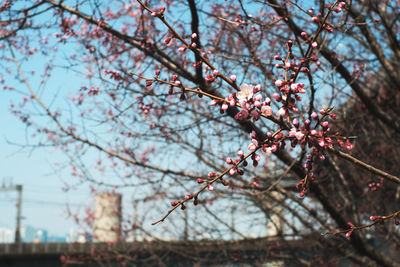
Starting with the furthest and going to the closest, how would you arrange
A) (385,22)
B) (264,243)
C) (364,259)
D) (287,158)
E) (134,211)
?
(134,211), (264,243), (364,259), (385,22), (287,158)

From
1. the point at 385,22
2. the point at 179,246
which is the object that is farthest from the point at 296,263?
the point at 385,22

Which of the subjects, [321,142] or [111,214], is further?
[111,214]

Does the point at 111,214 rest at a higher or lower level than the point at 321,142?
→ higher

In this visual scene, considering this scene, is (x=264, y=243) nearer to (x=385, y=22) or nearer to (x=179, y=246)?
(x=179, y=246)

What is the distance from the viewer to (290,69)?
2150 mm

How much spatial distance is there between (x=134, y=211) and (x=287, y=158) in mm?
4976

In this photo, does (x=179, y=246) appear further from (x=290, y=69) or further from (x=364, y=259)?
(x=290, y=69)

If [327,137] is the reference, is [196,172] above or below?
above

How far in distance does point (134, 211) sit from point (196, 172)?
105 inches

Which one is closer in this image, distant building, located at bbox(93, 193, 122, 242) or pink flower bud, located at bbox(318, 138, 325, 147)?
pink flower bud, located at bbox(318, 138, 325, 147)

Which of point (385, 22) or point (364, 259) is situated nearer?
point (385, 22)

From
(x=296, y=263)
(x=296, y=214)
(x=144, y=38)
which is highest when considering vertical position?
(x=144, y=38)

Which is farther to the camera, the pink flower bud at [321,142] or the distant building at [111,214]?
the distant building at [111,214]

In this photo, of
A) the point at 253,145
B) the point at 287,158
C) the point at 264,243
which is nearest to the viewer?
the point at 253,145
